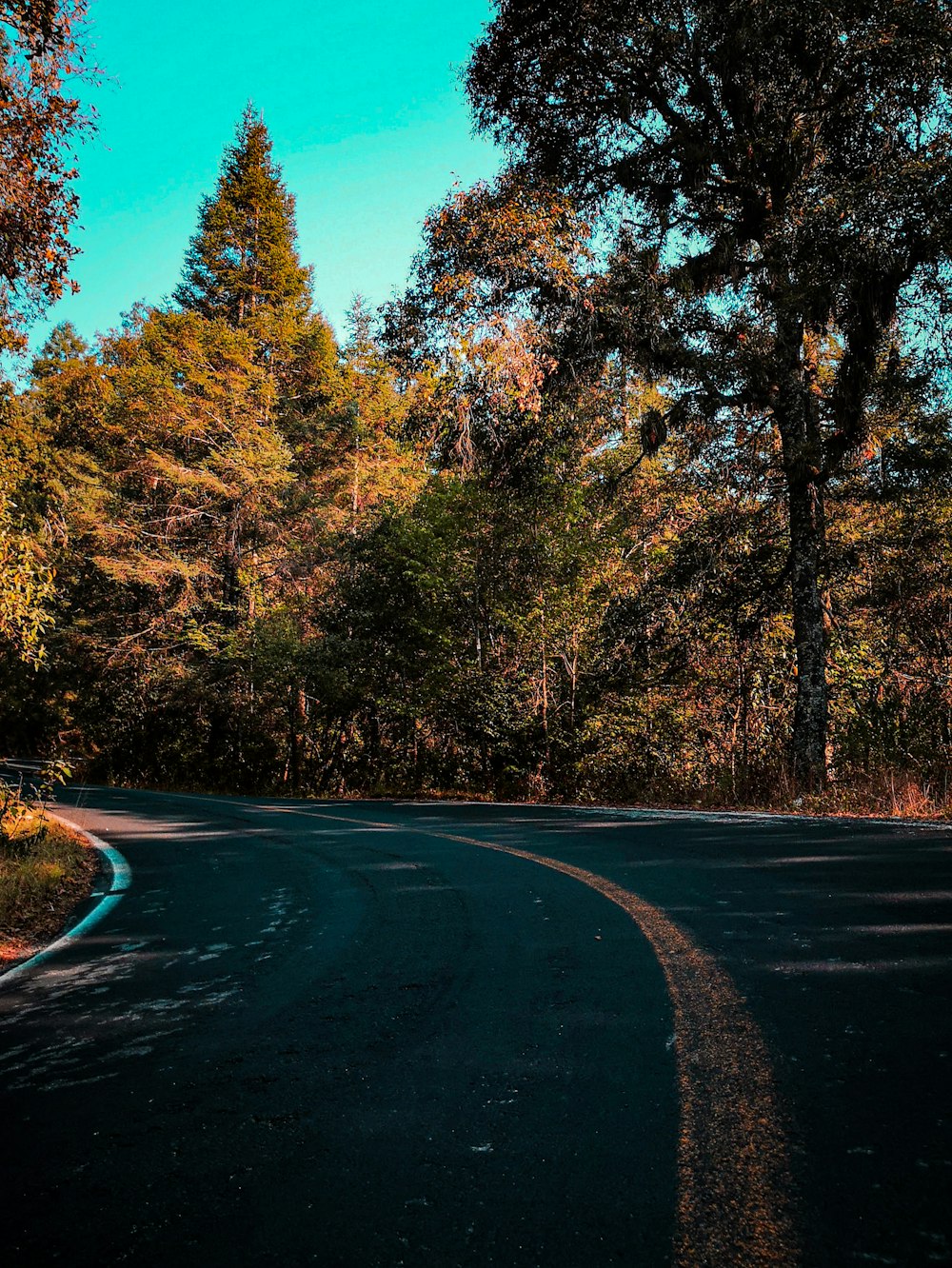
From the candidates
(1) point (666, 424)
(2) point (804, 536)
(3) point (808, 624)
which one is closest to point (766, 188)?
(1) point (666, 424)

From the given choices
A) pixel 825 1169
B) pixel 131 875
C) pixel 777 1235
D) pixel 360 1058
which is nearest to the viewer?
pixel 777 1235

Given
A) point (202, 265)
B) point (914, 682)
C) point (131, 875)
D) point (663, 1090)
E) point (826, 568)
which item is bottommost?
point (131, 875)

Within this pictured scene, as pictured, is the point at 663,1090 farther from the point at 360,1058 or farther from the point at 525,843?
the point at 525,843

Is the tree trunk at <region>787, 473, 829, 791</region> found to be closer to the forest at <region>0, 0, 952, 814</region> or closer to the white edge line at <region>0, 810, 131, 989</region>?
the forest at <region>0, 0, 952, 814</region>

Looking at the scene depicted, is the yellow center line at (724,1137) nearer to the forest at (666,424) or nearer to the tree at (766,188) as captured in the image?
the forest at (666,424)

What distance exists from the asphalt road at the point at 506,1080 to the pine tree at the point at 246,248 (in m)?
27.8

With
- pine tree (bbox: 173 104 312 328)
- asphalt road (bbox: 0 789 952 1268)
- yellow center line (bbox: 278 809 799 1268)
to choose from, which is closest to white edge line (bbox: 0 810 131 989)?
asphalt road (bbox: 0 789 952 1268)

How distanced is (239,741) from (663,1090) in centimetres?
2397

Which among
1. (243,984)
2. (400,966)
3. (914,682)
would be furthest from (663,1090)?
(914,682)

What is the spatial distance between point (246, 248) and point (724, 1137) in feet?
108

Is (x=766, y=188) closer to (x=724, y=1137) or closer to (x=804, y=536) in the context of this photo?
(x=804, y=536)

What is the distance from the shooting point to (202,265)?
1201 inches

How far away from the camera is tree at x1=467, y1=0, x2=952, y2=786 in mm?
10117

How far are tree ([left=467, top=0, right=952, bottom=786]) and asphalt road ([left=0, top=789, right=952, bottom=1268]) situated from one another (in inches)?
296
